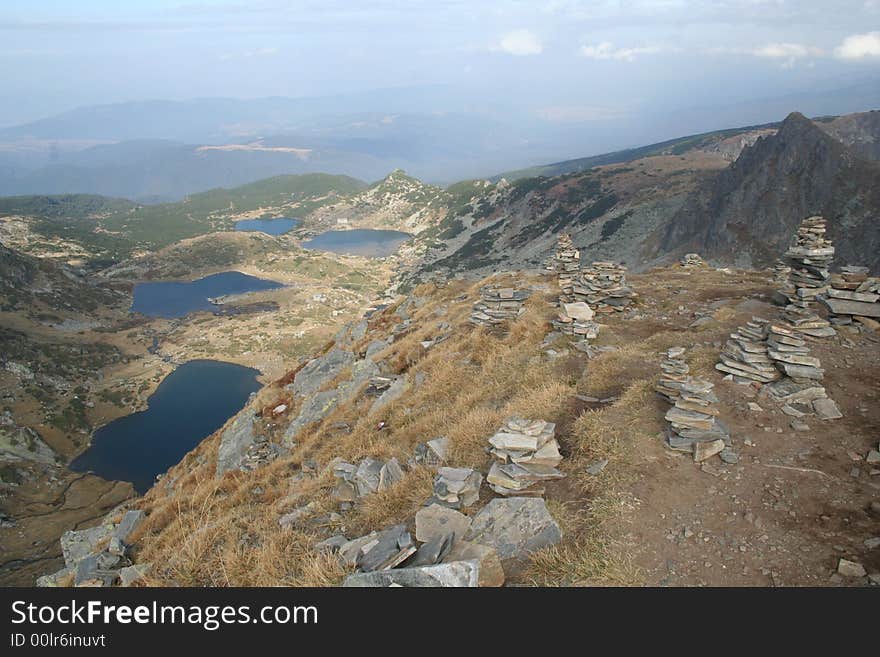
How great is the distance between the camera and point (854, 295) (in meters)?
14.1

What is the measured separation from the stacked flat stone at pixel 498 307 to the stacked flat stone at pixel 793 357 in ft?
30.5

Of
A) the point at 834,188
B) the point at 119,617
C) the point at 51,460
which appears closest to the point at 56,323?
the point at 51,460

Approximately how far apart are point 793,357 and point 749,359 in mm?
877

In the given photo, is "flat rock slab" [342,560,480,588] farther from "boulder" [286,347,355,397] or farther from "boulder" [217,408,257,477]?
"boulder" [286,347,355,397]

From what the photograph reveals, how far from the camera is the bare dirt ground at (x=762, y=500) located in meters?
6.29

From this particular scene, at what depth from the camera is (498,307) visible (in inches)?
780

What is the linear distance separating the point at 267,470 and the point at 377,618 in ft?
32.2

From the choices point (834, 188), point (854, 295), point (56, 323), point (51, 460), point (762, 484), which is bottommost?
point (51, 460)

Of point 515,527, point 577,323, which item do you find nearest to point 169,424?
point 577,323

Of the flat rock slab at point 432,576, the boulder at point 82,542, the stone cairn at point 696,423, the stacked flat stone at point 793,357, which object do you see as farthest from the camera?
the boulder at point 82,542

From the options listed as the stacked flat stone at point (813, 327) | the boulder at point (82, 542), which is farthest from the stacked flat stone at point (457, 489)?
the boulder at point (82, 542)

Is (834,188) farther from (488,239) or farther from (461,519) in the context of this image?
(488,239)

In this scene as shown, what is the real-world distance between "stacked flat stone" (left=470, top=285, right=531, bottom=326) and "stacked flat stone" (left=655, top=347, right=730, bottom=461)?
9347 mm

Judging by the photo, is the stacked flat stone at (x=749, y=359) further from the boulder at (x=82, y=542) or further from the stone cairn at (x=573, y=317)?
the boulder at (x=82, y=542)
